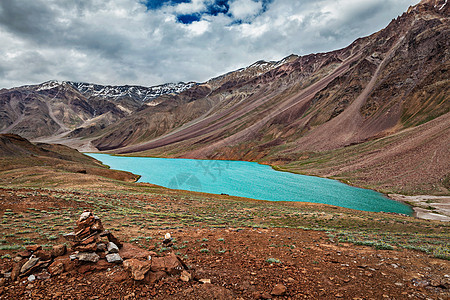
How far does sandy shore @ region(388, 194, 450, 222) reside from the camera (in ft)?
94.8

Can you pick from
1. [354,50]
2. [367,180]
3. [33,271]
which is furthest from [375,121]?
[354,50]

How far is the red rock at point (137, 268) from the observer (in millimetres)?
6062

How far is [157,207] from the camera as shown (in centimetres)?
2291

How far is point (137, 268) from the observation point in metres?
6.22

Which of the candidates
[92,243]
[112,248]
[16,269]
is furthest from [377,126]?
[16,269]

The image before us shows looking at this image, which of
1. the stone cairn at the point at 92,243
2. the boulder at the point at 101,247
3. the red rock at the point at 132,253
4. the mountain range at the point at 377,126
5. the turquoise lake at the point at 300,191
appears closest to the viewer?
the stone cairn at the point at 92,243

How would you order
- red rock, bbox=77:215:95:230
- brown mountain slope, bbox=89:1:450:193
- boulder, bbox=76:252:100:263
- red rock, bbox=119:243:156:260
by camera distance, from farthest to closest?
brown mountain slope, bbox=89:1:450:193, red rock, bbox=77:215:95:230, red rock, bbox=119:243:156:260, boulder, bbox=76:252:100:263

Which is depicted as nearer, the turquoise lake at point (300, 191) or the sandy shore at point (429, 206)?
the sandy shore at point (429, 206)

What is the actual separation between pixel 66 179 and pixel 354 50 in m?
238

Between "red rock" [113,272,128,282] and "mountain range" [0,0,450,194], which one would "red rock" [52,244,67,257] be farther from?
"mountain range" [0,0,450,194]

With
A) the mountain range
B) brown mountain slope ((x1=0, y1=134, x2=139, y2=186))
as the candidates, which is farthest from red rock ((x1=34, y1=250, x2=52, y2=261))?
the mountain range

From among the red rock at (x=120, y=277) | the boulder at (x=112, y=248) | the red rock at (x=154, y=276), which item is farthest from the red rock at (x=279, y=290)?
the boulder at (x=112, y=248)

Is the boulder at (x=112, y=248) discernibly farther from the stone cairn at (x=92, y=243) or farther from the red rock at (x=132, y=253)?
the red rock at (x=132, y=253)

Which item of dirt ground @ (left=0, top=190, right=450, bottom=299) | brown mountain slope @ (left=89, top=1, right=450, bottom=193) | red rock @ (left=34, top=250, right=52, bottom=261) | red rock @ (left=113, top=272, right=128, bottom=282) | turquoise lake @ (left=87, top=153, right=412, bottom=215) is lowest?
turquoise lake @ (left=87, top=153, right=412, bottom=215)
